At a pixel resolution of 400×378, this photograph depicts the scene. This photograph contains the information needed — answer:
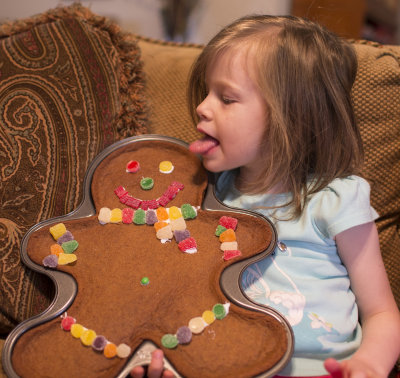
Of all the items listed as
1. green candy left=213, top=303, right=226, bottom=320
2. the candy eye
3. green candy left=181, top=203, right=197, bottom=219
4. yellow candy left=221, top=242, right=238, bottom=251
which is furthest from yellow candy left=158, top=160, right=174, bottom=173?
green candy left=213, top=303, right=226, bottom=320

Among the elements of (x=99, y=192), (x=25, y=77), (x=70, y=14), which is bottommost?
(x=99, y=192)

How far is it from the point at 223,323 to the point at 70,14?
85 centimetres

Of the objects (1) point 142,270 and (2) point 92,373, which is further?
(1) point 142,270

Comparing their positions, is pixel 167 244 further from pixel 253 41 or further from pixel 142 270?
pixel 253 41

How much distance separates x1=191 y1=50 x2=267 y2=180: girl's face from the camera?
2.55 feet

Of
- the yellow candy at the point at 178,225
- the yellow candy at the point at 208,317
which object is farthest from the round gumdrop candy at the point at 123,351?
the yellow candy at the point at 178,225

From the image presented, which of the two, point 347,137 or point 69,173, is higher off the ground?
point 347,137

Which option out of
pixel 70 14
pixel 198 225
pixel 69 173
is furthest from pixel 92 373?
pixel 70 14

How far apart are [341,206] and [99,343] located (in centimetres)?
48

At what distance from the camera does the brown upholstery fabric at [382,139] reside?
3.20 ft

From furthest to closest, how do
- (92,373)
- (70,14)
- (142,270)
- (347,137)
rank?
(70,14), (347,137), (142,270), (92,373)

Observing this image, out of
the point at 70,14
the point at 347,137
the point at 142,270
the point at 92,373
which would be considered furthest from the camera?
the point at 70,14

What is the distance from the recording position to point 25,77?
36.6 inches

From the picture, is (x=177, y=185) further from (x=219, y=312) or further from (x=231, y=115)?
(x=219, y=312)
